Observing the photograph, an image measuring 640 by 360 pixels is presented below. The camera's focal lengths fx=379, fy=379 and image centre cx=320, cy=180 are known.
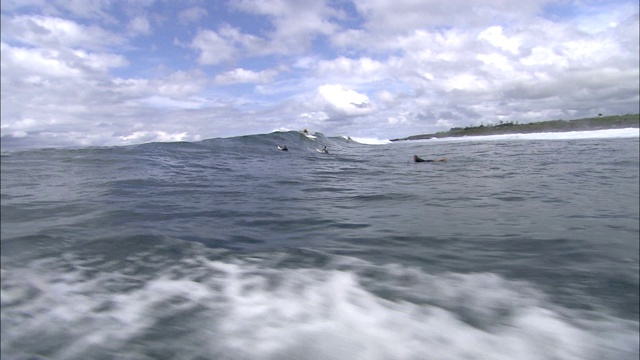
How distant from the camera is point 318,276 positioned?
342 cm

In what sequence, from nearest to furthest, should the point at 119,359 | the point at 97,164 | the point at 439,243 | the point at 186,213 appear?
the point at 119,359 < the point at 439,243 < the point at 186,213 < the point at 97,164

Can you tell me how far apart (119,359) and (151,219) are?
307 centimetres

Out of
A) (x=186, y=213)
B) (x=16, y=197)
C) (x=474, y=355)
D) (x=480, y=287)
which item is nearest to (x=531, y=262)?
(x=480, y=287)

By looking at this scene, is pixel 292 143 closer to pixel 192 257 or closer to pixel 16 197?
pixel 16 197

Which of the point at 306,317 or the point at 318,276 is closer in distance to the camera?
the point at 306,317

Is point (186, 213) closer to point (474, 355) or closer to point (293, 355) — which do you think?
point (293, 355)

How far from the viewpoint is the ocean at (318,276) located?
2451mm

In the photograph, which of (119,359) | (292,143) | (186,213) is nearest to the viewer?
(119,359)

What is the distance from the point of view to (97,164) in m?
10.2

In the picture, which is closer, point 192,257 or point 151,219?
point 192,257

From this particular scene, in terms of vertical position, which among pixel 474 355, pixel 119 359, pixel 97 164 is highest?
pixel 97 164

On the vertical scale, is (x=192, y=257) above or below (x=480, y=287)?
above

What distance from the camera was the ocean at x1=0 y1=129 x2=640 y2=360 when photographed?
245cm

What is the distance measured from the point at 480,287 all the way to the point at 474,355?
2.85 feet
